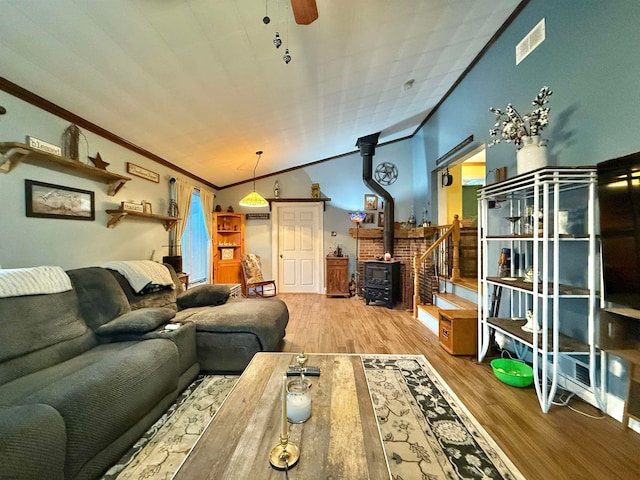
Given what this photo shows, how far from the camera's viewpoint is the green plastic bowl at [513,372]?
2205 mm

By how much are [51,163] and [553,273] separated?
14.2ft

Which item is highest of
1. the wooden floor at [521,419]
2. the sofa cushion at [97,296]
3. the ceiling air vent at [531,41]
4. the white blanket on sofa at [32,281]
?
the ceiling air vent at [531,41]

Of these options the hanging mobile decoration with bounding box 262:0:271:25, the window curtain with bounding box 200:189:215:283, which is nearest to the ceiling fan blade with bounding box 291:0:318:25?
the hanging mobile decoration with bounding box 262:0:271:25

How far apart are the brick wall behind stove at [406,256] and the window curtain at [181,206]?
140 inches

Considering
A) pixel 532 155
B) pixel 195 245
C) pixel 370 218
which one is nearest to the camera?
pixel 532 155

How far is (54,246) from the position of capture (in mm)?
2459

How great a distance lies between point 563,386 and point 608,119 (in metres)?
2.07

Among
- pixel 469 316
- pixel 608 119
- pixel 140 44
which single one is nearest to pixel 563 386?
pixel 469 316

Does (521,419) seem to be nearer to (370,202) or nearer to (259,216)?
(370,202)

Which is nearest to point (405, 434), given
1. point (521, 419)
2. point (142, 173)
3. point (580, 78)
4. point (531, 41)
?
point (521, 419)

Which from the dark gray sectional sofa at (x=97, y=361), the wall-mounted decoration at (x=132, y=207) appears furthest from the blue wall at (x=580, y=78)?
the wall-mounted decoration at (x=132, y=207)

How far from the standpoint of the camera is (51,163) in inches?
95.8

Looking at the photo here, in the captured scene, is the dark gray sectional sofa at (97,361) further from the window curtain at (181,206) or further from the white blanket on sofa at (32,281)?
the window curtain at (181,206)

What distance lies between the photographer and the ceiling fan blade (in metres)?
1.64
